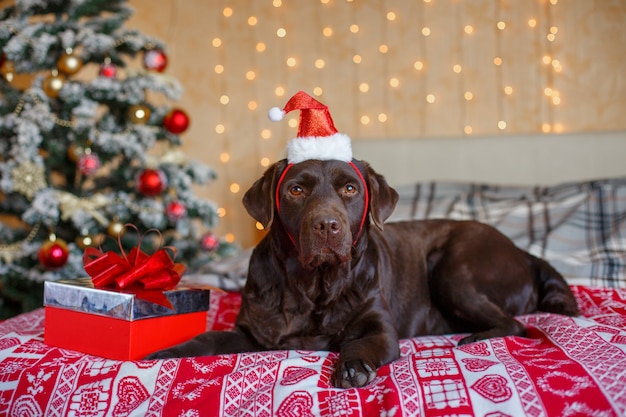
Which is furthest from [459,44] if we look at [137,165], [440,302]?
[440,302]

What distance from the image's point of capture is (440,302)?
246cm

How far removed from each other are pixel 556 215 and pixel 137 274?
2.58 m

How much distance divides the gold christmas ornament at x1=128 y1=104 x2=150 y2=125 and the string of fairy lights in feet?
5.28

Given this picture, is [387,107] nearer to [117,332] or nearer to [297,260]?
[297,260]

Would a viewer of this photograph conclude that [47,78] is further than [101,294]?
Yes

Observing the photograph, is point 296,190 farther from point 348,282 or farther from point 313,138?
point 348,282

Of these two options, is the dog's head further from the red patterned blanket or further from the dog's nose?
the red patterned blanket

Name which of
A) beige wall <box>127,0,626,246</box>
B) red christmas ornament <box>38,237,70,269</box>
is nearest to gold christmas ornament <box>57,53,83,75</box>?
red christmas ornament <box>38,237,70,269</box>

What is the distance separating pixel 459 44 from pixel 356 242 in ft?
10.3

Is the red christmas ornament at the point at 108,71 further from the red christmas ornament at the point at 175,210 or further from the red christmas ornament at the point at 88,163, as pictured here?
the red christmas ornament at the point at 175,210

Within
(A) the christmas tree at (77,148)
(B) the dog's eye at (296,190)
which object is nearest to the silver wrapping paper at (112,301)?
(B) the dog's eye at (296,190)

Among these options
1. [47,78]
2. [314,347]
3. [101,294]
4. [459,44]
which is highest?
[459,44]

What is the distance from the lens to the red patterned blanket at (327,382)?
1.44m

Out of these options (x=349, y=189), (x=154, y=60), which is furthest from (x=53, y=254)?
(x=349, y=189)
